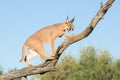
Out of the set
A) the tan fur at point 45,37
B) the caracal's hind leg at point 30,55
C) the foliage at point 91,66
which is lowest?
the caracal's hind leg at point 30,55

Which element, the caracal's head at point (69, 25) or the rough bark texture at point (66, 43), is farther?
the caracal's head at point (69, 25)

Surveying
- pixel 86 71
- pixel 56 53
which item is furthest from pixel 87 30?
pixel 86 71

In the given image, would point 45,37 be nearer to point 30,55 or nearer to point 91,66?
point 30,55

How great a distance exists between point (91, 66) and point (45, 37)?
43.7 meters

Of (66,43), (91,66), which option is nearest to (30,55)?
(66,43)

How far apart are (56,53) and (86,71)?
4362 cm

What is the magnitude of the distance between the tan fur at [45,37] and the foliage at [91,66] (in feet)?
137

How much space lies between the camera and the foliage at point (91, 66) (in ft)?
179

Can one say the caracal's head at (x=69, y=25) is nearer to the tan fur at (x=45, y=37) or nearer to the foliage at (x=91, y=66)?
the tan fur at (x=45, y=37)

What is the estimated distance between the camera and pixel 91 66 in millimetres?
55219

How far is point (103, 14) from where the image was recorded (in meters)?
11.2

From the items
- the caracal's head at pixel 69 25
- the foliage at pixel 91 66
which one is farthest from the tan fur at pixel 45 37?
the foliage at pixel 91 66

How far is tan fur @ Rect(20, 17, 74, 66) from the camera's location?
11.8 metres

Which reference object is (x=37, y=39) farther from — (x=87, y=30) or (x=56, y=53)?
(x=87, y=30)
